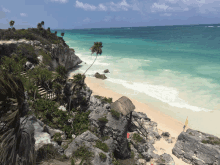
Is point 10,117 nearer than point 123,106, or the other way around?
point 10,117

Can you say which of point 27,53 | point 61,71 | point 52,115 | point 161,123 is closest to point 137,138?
point 161,123

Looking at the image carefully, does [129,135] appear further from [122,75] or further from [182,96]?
[122,75]

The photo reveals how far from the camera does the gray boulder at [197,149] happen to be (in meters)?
14.0

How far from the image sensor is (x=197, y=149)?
14766 millimetres

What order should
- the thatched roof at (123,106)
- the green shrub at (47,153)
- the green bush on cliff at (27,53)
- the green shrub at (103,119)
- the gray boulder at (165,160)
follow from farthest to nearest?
the green bush on cliff at (27,53), the gray boulder at (165,160), the thatched roof at (123,106), the green shrub at (103,119), the green shrub at (47,153)

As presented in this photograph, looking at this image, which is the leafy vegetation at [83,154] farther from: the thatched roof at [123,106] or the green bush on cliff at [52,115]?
the thatched roof at [123,106]

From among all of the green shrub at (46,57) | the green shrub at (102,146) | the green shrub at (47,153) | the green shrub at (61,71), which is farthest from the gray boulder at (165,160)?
the green shrub at (46,57)

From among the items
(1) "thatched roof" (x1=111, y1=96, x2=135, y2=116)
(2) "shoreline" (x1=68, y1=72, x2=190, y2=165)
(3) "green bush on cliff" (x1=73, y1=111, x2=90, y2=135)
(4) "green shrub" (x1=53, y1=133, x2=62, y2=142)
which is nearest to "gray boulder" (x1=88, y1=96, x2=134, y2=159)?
(1) "thatched roof" (x1=111, y1=96, x2=135, y2=116)

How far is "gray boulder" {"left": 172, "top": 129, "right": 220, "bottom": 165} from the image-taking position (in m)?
14.0

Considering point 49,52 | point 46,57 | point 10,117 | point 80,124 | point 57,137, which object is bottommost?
point 80,124

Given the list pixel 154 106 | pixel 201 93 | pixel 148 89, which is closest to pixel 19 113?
pixel 154 106

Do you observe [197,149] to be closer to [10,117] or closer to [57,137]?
[57,137]

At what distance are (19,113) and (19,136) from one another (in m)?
1.05

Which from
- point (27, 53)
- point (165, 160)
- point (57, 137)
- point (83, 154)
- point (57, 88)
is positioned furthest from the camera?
point (27, 53)
